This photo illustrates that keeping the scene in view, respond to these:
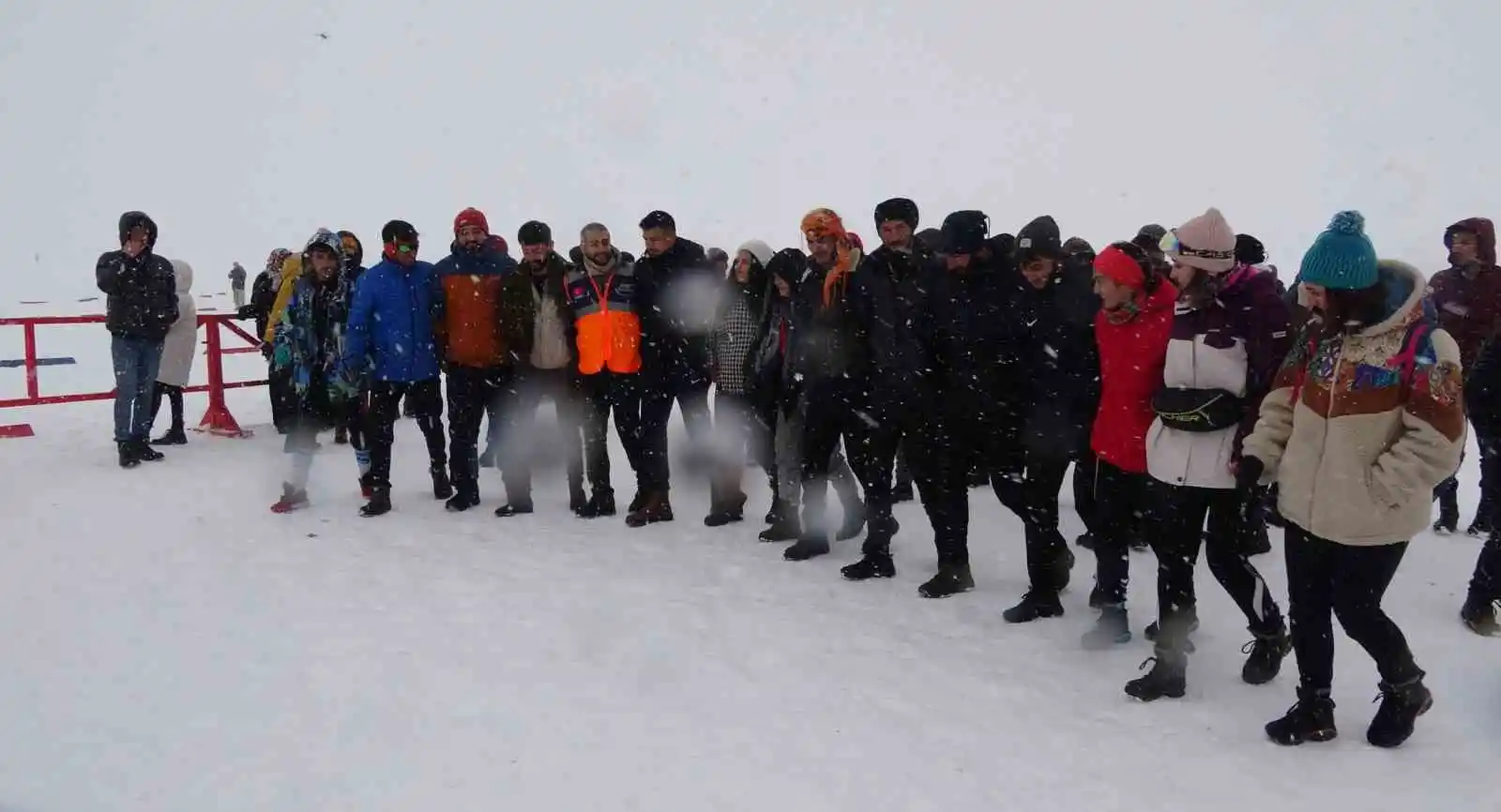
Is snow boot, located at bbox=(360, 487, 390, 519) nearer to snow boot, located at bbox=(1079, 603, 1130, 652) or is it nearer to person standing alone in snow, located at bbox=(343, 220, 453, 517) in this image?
person standing alone in snow, located at bbox=(343, 220, 453, 517)

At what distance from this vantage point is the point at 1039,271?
15.4 feet

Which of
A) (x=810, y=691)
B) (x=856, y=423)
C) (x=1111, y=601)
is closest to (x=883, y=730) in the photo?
(x=810, y=691)

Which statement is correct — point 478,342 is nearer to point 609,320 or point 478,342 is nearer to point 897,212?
point 609,320

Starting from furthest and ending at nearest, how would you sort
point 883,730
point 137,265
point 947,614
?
point 137,265, point 947,614, point 883,730

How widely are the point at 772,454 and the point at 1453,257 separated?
166 inches

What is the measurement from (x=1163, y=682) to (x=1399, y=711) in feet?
2.57

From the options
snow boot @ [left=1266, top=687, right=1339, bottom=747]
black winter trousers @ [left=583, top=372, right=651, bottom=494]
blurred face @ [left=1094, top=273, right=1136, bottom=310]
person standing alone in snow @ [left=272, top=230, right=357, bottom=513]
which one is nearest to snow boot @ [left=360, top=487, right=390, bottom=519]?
person standing alone in snow @ [left=272, top=230, right=357, bottom=513]

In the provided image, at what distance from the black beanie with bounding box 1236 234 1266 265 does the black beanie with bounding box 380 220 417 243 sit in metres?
5.09

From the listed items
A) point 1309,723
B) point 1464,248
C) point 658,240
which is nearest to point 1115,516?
point 1309,723

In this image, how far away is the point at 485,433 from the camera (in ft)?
32.7

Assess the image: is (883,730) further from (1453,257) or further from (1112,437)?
(1453,257)

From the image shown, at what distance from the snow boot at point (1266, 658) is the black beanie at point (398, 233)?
17.9 ft

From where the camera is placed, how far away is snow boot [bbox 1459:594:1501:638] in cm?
457

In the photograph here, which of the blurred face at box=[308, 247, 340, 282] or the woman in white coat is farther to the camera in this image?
the woman in white coat
